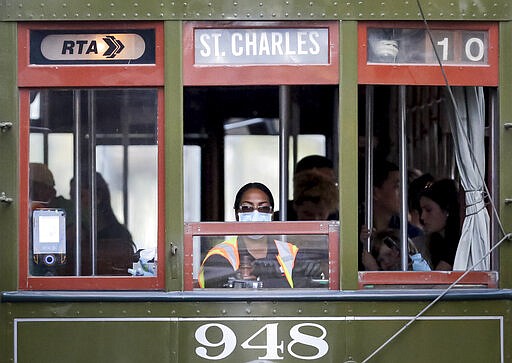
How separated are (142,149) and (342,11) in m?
1.10

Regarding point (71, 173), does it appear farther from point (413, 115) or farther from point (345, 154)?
point (413, 115)

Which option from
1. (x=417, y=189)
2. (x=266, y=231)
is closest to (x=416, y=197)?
(x=417, y=189)

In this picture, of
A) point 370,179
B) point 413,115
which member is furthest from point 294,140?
point 370,179

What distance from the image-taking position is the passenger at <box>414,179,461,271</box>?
5426 millimetres

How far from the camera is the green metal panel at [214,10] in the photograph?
16.2 ft

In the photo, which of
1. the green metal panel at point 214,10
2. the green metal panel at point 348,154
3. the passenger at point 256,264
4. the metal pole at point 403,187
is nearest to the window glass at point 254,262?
the passenger at point 256,264

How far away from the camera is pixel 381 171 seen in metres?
6.25

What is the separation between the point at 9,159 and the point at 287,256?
1321 mm

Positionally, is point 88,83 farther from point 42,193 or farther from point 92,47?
point 42,193

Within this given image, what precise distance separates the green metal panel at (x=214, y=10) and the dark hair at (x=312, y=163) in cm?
168

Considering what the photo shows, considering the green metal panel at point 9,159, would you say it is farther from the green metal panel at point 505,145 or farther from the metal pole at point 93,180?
the green metal panel at point 505,145

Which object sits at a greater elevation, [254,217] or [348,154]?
[348,154]

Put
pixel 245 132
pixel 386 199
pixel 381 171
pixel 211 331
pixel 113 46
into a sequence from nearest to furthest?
pixel 211 331, pixel 113 46, pixel 386 199, pixel 381 171, pixel 245 132

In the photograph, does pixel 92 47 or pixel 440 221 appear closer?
pixel 92 47
